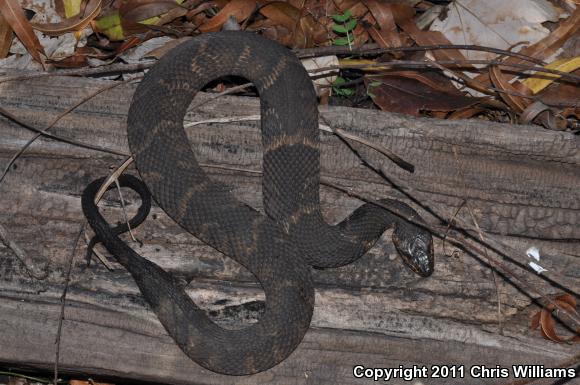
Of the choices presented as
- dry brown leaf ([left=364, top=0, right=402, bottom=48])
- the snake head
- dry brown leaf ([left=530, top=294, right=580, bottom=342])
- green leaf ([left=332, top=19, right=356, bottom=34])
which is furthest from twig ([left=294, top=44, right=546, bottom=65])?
dry brown leaf ([left=530, top=294, right=580, bottom=342])

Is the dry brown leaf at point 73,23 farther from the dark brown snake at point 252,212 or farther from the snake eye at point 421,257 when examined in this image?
the snake eye at point 421,257

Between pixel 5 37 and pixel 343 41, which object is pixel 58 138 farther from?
pixel 343 41

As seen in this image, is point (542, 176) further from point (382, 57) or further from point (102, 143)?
point (102, 143)

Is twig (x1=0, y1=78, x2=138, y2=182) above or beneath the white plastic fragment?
above

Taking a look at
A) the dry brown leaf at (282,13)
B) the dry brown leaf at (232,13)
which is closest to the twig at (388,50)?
the dry brown leaf at (282,13)

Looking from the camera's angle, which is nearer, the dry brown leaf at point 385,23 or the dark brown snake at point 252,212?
the dark brown snake at point 252,212

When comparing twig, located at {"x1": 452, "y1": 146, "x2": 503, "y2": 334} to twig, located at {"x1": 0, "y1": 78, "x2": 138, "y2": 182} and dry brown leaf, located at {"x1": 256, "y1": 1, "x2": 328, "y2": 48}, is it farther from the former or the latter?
twig, located at {"x1": 0, "y1": 78, "x2": 138, "y2": 182}

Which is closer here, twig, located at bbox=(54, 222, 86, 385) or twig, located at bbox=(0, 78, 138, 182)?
twig, located at bbox=(54, 222, 86, 385)
